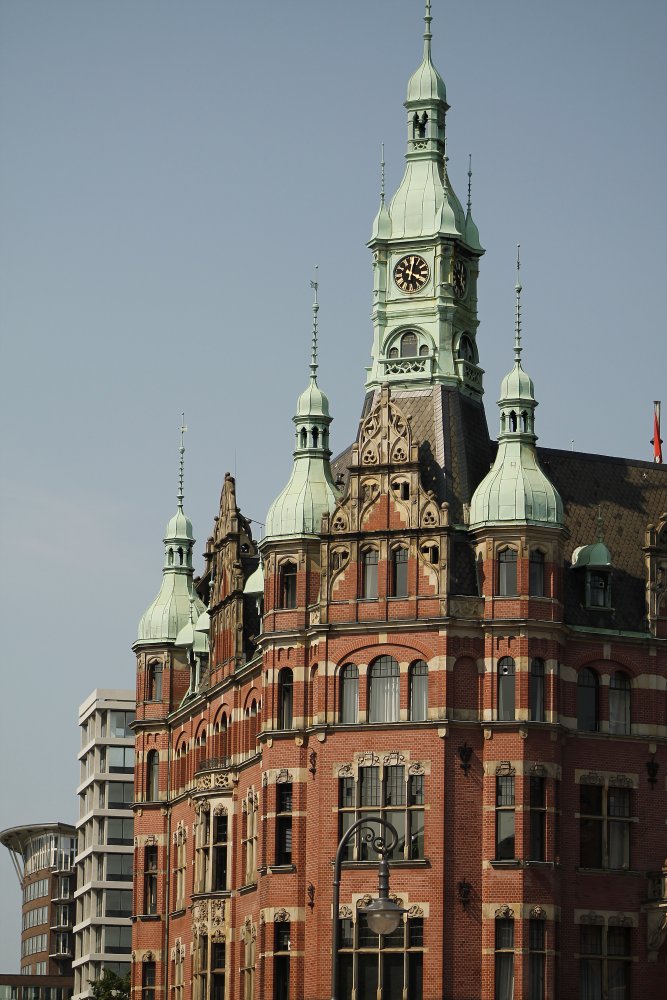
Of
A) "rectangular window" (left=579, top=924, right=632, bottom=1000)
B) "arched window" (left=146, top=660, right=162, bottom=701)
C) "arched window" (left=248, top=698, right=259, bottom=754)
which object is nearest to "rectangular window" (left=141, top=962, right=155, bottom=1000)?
"arched window" (left=146, top=660, right=162, bottom=701)

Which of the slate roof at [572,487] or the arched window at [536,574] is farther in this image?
the slate roof at [572,487]

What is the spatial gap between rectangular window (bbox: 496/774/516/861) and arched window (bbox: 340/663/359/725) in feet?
21.8

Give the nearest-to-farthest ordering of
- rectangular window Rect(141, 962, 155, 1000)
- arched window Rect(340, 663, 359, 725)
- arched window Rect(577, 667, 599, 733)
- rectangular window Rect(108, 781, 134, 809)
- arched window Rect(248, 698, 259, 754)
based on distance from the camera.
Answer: arched window Rect(340, 663, 359, 725) → arched window Rect(577, 667, 599, 733) → arched window Rect(248, 698, 259, 754) → rectangular window Rect(141, 962, 155, 1000) → rectangular window Rect(108, 781, 134, 809)

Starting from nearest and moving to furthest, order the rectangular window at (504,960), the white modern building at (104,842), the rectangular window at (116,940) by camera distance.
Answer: the rectangular window at (504,960) < the rectangular window at (116,940) < the white modern building at (104,842)

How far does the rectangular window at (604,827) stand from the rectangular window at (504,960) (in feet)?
17.4

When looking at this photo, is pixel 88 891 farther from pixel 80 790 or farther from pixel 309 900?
pixel 309 900

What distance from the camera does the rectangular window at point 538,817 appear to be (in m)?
97.9

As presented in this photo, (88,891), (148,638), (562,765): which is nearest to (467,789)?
(562,765)

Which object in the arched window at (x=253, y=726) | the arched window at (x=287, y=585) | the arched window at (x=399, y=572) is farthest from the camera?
the arched window at (x=253, y=726)

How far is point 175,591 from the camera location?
130m

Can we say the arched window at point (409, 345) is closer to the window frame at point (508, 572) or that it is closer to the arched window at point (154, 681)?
the window frame at point (508, 572)

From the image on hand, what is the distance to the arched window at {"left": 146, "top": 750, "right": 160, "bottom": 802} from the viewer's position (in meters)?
126

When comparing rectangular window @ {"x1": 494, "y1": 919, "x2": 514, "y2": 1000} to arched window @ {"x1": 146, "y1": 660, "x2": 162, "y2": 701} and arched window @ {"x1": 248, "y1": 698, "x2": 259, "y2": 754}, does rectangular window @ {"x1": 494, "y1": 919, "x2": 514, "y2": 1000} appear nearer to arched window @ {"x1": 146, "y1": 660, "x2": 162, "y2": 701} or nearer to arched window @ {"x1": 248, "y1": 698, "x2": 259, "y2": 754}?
arched window @ {"x1": 248, "y1": 698, "x2": 259, "y2": 754}

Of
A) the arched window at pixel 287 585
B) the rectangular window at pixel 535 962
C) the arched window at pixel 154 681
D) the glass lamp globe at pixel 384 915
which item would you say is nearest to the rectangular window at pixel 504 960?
the rectangular window at pixel 535 962
